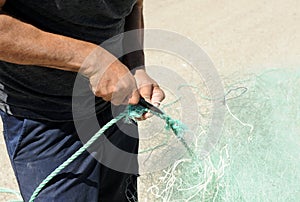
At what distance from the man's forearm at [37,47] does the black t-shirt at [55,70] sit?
4 cm

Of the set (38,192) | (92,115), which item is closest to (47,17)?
(92,115)

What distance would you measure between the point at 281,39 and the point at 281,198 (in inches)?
70.7

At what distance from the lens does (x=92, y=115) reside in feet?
4.20

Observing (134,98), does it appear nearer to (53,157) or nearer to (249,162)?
(53,157)

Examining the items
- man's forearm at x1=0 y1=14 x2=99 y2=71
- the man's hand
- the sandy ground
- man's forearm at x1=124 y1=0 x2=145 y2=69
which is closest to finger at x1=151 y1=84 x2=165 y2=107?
the man's hand

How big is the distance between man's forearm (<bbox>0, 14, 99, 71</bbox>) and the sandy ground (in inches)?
67.1

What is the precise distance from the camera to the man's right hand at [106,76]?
1092 mm

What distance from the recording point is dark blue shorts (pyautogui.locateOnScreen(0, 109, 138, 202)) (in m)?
1.24

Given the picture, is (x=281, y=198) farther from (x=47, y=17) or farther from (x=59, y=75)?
(x=47, y=17)

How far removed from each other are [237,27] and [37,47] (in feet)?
8.09

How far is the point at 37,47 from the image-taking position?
1.02 m

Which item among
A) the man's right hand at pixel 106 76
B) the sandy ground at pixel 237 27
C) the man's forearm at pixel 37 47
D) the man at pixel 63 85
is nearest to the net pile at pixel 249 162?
the man at pixel 63 85

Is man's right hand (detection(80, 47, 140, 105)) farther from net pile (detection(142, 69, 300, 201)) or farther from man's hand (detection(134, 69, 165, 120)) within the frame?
net pile (detection(142, 69, 300, 201))

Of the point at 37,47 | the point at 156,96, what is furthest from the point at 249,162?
the point at 37,47
